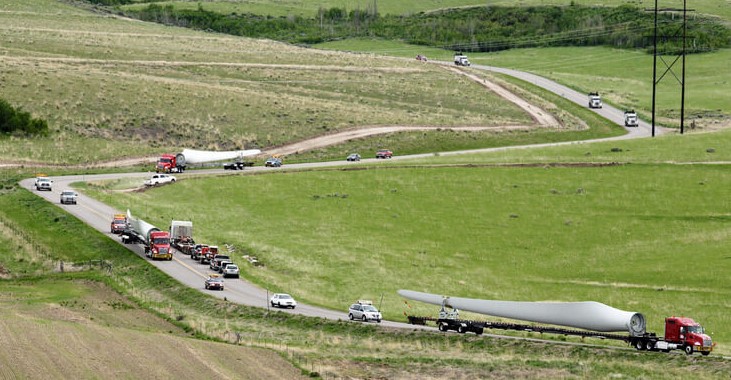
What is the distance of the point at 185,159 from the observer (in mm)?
125188

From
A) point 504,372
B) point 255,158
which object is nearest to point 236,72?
point 255,158

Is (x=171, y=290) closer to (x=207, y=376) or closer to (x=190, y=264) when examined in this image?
(x=190, y=264)

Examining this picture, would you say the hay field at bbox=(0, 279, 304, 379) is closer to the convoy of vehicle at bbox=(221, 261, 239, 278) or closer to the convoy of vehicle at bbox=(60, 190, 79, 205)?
the convoy of vehicle at bbox=(221, 261, 239, 278)

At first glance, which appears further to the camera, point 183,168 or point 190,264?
point 183,168

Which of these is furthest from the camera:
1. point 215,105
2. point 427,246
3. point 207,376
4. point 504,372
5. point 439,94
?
point 439,94

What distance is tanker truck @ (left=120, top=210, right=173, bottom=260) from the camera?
282 feet

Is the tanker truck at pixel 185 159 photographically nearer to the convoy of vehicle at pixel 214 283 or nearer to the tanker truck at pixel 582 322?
the convoy of vehicle at pixel 214 283

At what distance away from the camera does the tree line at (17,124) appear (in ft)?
452

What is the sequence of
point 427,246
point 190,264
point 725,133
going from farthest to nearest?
1. point 725,133
2. point 427,246
3. point 190,264

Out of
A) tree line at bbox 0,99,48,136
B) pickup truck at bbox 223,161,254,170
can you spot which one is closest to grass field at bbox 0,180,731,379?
pickup truck at bbox 223,161,254,170

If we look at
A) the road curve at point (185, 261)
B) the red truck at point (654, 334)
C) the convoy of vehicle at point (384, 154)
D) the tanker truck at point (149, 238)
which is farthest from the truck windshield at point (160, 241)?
the convoy of vehicle at point (384, 154)

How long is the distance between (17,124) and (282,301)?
2900 inches

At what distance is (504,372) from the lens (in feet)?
187

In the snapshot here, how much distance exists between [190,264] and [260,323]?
17831 mm
